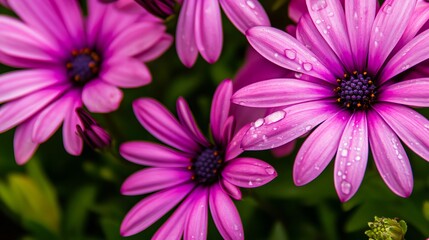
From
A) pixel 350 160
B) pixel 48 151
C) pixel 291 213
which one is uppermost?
pixel 48 151

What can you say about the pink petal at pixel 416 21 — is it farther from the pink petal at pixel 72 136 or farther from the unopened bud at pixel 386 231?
the pink petal at pixel 72 136

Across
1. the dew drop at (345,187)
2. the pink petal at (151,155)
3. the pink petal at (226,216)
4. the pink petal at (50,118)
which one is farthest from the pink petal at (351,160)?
the pink petal at (50,118)

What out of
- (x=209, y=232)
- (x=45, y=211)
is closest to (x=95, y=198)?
(x=45, y=211)

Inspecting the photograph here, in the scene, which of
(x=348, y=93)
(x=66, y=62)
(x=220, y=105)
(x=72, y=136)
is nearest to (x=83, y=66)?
(x=66, y=62)

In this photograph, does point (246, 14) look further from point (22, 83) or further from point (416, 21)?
point (22, 83)

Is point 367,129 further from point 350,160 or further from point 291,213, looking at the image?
point 291,213
